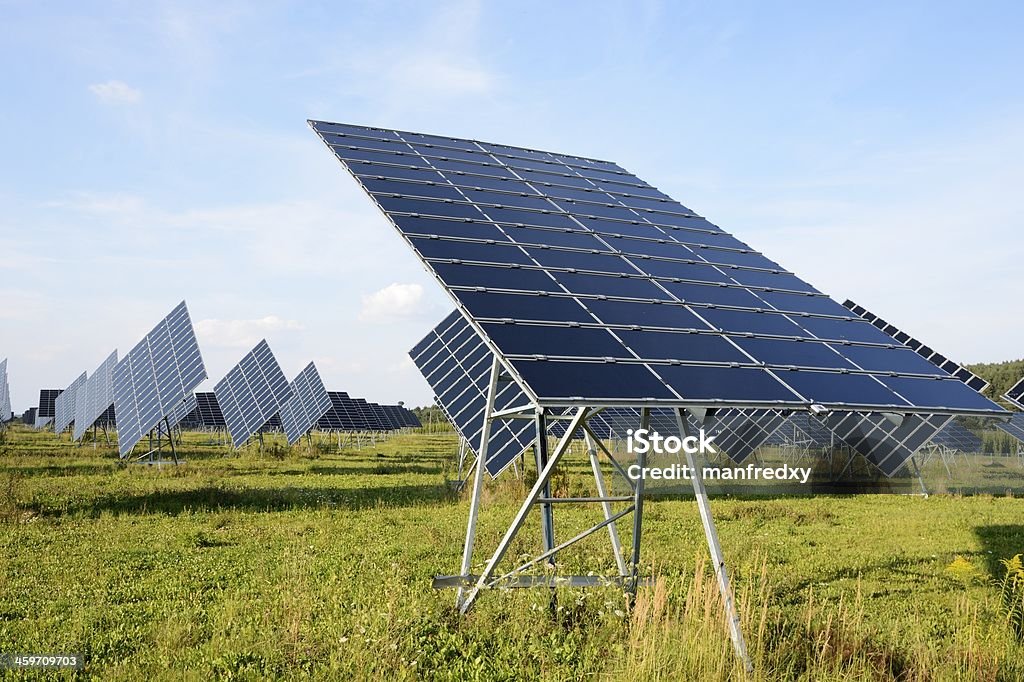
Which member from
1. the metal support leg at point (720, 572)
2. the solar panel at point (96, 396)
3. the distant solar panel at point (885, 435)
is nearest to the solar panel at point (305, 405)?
the solar panel at point (96, 396)

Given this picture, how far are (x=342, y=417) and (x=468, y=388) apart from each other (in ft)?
123

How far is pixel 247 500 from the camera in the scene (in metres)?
21.1

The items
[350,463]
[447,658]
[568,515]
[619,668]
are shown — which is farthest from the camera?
[350,463]

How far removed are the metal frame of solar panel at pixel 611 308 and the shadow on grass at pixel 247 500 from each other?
10.8m

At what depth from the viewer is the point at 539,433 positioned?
955 centimetres

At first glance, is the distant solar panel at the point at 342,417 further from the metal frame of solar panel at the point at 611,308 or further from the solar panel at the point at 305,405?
the metal frame of solar panel at the point at 611,308

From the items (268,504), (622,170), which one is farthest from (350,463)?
(622,170)

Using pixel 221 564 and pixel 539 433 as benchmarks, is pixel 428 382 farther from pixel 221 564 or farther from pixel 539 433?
pixel 539 433

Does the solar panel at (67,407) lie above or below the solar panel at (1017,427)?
above

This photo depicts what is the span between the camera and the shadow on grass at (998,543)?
14.5 metres

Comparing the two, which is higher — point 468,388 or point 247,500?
point 468,388

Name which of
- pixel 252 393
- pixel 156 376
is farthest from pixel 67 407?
pixel 156 376

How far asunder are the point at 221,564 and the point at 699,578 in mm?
8783

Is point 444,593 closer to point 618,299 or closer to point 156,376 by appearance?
point 618,299
